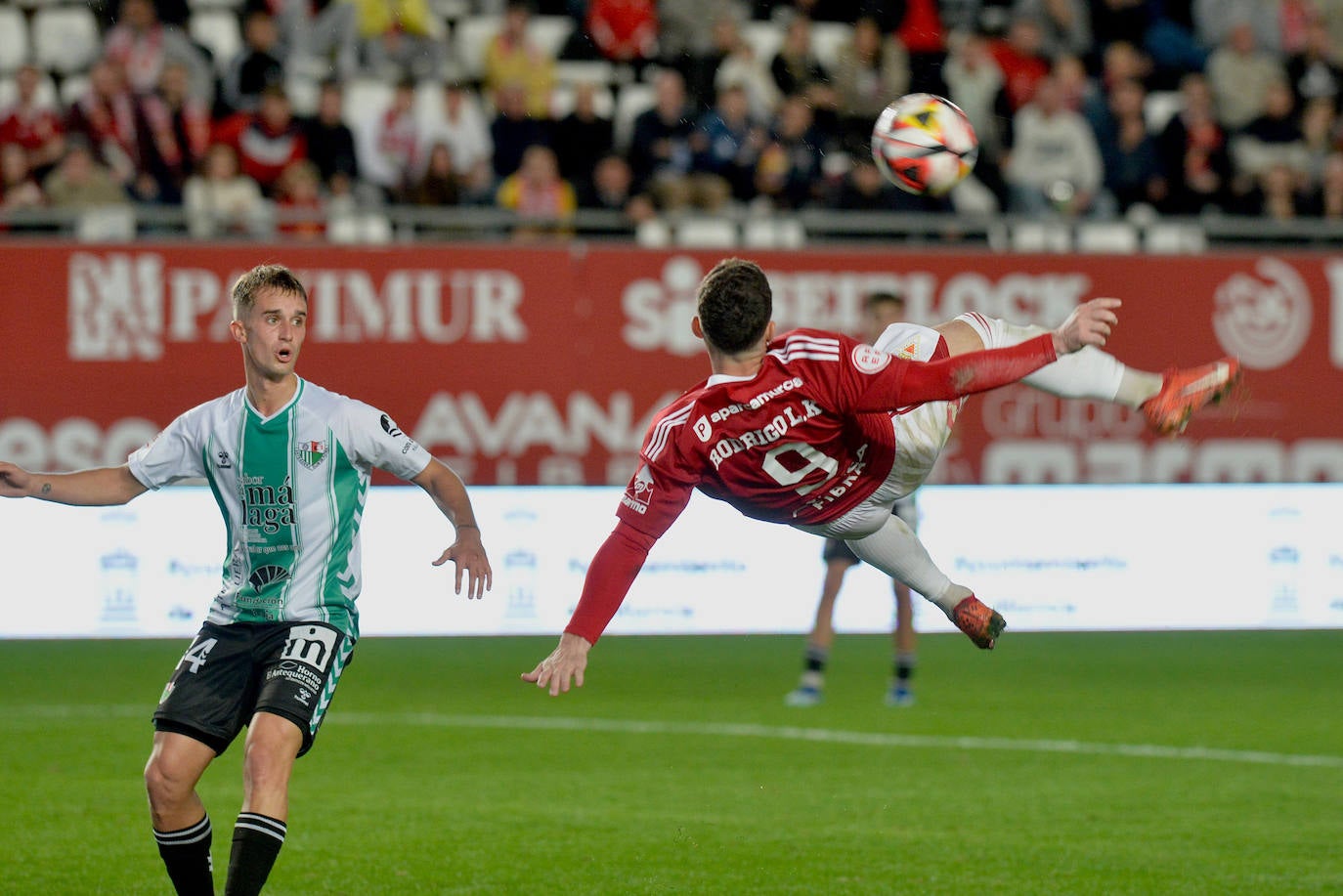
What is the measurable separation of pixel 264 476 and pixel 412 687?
6.50 meters

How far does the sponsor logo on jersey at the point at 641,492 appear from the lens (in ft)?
19.8

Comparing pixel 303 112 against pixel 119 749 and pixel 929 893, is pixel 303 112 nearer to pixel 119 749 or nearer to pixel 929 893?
pixel 119 749

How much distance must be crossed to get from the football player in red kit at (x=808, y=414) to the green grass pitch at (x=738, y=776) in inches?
62.9

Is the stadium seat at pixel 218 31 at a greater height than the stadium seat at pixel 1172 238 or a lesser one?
greater

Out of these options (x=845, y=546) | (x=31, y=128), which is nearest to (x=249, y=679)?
(x=845, y=546)

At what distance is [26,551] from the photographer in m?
12.1

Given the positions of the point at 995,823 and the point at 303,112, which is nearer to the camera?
the point at 995,823

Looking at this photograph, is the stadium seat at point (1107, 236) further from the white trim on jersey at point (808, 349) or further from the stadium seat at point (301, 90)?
the white trim on jersey at point (808, 349)

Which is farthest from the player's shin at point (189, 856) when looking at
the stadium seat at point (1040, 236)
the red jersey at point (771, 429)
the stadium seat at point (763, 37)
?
the stadium seat at point (763, 37)

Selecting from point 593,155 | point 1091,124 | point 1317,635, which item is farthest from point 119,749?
point 1091,124

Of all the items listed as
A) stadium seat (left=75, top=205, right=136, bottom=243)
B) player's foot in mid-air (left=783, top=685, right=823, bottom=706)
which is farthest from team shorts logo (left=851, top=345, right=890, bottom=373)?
stadium seat (left=75, top=205, right=136, bottom=243)

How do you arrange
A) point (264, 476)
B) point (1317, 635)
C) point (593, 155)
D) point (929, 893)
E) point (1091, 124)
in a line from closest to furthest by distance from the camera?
point (264, 476) < point (929, 893) < point (1317, 635) < point (593, 155) < point (1091, 124)

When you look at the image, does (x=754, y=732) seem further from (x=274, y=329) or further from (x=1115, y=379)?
(x=274, y=329)

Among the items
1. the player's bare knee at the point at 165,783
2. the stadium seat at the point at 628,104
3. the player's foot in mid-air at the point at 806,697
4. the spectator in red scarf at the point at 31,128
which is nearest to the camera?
the player's bare knee at the point at 165,783
